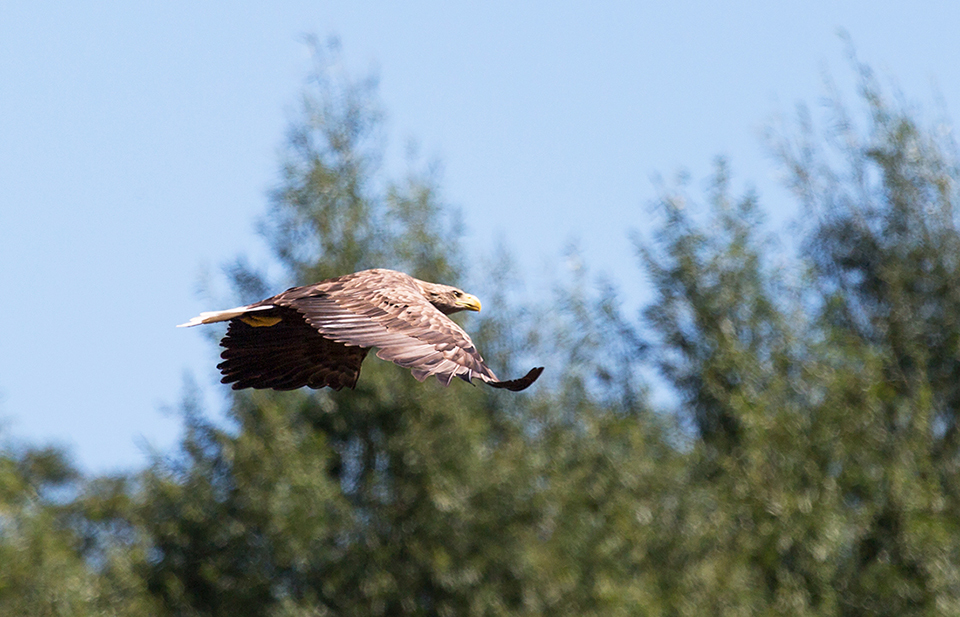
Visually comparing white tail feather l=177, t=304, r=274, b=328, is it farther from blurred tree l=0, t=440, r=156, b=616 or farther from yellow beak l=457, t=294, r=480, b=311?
blurred tree l=0, t=440, r=156, b=616

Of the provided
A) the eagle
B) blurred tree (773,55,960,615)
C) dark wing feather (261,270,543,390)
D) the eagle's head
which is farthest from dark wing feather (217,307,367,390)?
blurred tree (773,55,960,615)

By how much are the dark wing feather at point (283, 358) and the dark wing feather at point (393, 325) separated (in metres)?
0.77

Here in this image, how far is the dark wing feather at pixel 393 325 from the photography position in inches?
292

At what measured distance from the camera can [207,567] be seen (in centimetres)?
2262

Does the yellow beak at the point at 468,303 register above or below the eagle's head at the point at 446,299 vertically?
below

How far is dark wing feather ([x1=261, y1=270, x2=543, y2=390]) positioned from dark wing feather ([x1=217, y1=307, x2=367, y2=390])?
772 millimetres

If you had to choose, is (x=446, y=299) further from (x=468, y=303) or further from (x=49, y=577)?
(x=49, y=577)

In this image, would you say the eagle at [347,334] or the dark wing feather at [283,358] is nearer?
the eagle at [347,334]

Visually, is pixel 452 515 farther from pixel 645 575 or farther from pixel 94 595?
pixel 94 595

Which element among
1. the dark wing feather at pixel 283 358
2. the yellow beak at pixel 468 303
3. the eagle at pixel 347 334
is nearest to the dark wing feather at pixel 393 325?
the eagle at pixel 347 334

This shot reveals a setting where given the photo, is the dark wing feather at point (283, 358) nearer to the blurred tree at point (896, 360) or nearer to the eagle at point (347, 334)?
the eagle at point (347, 334)

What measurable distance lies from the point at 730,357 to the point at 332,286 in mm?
15477

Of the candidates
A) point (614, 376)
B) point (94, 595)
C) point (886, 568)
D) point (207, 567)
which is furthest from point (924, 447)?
point (94, 595)

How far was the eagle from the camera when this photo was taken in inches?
297
